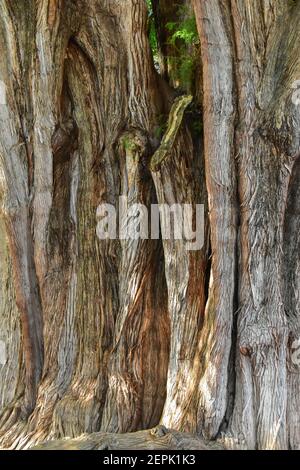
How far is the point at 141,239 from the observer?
26.3 feet

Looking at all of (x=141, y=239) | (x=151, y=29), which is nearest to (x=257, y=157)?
(x=141, y=239)

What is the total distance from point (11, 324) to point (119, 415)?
1.60 metres

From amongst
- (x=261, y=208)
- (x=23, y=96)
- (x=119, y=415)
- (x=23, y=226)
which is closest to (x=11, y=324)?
(x=23, y=226)

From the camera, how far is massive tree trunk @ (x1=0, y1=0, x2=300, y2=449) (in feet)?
23.8

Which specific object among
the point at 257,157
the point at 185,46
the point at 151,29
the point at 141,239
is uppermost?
the point at 151,29

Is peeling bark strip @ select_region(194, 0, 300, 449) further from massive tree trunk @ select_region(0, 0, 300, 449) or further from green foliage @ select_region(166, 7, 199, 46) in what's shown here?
green foliage @ select_region(166, 7, 199, 46)

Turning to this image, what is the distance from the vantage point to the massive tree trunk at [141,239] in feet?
23.8

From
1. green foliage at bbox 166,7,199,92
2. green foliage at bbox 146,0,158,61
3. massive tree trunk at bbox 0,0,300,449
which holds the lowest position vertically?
massive tree trunk at bbox 0,0,300,449

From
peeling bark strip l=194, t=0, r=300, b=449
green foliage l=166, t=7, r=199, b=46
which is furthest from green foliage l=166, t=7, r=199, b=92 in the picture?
peeling bark strip l=194, t=0, r=300, b=449

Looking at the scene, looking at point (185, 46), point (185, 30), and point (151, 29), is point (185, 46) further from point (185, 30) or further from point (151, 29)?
point (151, 29)

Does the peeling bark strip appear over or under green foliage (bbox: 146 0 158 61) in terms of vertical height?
under

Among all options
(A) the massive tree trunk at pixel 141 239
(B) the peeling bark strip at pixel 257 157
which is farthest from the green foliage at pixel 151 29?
(B) the peeling bark strip at pixel 257 157

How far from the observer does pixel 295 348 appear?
24.0ft

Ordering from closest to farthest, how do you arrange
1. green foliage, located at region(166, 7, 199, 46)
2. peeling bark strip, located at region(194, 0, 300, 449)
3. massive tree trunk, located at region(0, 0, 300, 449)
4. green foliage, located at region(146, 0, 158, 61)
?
peeling bark strip, located at region(194, 0, 300, 449) < massive tree trunk, located at region(0, 0, 300, 449) < green foliage, located at region(166, 7, 199, 46) < green foliage, located at region(146, 0, 158, 61)
